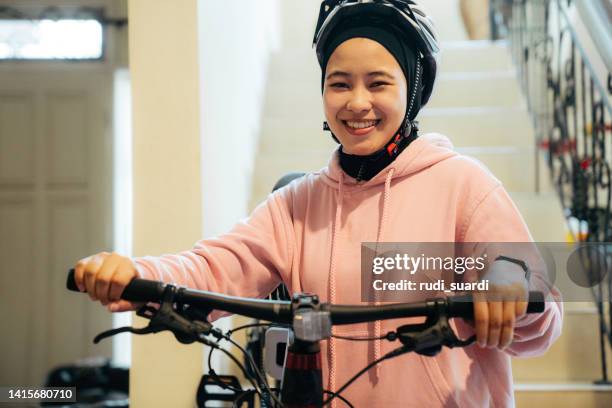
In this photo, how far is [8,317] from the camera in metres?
4.52

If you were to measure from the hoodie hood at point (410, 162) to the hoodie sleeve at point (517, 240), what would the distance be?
14 centimetres

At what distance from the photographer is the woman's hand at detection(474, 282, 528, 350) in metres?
0.75

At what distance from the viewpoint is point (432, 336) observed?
0.73 m

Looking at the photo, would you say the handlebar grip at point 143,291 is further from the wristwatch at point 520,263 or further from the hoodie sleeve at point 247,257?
the wristwatch at point 520,263

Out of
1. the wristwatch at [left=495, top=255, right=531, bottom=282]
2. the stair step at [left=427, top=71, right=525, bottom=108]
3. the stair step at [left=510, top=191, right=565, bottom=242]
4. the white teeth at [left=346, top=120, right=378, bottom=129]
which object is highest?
the stair step at [left=427, top=71, right=525, bottom=108]

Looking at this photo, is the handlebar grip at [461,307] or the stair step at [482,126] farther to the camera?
the stair step at [482,126]

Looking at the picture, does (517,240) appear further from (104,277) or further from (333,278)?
(104,277)

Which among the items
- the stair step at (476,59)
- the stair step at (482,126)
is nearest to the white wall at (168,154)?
the stair step at (482,126)

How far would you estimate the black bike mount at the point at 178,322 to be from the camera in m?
0.75

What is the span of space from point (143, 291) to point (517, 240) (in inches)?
23.6

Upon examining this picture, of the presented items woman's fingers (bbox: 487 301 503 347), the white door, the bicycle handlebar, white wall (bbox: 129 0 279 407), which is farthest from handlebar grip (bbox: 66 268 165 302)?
the white door

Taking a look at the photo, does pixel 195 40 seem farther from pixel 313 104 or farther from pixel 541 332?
pixel 313 104

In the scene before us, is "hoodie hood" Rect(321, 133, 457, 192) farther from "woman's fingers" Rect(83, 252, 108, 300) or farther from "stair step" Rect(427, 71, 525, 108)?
"stair step" Rect(427, 71, 525, 108)

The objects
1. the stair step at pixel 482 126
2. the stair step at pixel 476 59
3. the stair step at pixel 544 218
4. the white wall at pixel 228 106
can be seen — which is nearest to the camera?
the white wall at pixel 228 106
